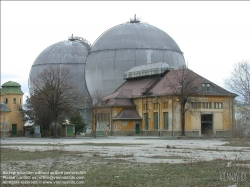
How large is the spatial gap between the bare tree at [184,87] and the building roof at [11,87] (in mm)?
32293

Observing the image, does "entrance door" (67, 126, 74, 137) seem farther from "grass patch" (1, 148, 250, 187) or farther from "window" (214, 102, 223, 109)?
"grass patch" (1, 148, 250, 187)

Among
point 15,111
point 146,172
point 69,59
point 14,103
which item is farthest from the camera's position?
point 69,59

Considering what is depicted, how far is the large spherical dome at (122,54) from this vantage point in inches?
3644

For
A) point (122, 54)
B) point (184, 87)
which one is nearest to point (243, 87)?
point (184, 87)

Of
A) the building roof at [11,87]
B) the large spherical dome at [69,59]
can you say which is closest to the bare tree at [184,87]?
the building roof at [11,87]

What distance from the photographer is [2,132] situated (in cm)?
7362

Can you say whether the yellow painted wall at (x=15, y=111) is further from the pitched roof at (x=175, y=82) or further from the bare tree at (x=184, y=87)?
the bare tree at (x=184, y=87)

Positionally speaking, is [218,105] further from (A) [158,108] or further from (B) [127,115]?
(B) [127,115]

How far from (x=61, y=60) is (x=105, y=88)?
55.7 ft

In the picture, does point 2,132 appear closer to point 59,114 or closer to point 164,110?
point 59,114

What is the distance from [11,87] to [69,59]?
1792 cm

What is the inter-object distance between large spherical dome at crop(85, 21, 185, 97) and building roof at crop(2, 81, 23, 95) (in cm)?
1327

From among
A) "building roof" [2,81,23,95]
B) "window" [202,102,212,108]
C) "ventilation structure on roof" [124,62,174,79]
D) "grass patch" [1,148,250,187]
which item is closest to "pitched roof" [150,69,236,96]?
"window" [202,102,212,108]

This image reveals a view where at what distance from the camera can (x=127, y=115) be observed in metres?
80.8
